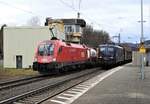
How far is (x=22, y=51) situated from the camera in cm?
5925

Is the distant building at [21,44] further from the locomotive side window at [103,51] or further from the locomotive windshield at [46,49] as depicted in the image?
the locomotive windshield at [46,49]

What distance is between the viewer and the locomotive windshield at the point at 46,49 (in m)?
35.7

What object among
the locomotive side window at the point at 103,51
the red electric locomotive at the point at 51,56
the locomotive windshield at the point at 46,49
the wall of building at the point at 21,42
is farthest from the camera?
the wall of building at the point at 21,42

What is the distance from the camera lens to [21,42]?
5966 centimetres

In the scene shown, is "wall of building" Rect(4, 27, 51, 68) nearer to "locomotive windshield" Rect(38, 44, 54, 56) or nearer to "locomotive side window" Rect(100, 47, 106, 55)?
"locomotive side window" Rect(100, 47, 106, 55)

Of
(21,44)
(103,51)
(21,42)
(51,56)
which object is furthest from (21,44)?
(51,56)

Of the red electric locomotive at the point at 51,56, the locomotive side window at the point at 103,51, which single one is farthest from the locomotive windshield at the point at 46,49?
the locomotive side window at the point at 103,51

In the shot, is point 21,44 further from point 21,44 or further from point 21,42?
point 21,42

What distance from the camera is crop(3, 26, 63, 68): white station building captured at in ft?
193

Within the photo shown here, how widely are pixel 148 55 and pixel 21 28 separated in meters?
20.0

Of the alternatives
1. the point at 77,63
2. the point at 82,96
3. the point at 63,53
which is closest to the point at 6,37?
the point at 77,63

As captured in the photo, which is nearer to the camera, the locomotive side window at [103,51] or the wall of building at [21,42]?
the locomotive side window at [103,51]

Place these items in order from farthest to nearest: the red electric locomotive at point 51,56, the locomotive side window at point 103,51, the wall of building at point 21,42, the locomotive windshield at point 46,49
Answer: the wall of building at point 21,42 < the locomotive side window at point 103,51 < the locomotive windshield at point 46,49 < the red electric locomotive at point 51,56

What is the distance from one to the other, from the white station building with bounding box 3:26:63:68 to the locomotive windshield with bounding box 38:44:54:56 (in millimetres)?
21809
